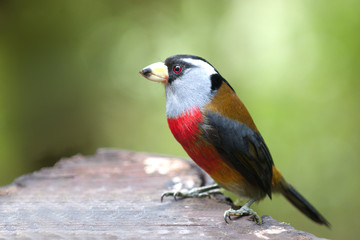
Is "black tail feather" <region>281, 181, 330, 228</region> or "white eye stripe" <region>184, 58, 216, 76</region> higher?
"white eye stripe" <region>184, 58, 216, 76</region>

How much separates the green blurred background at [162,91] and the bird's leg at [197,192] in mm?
2472

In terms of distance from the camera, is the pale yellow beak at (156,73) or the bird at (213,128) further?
the pale yellow beak at (156,73)

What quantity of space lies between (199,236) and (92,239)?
0.53 metres

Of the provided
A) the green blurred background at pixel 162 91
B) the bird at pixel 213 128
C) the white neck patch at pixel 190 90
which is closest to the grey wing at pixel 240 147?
the bird at pixel 213 128

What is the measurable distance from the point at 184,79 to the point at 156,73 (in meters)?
0.19

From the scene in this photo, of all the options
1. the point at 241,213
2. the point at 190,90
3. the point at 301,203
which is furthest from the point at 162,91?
the point at 241,213

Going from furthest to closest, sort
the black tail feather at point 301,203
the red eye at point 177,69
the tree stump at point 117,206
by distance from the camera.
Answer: the black tail feather at point 301,203, the red eye at point 177,69, the tree stump at point 117,206

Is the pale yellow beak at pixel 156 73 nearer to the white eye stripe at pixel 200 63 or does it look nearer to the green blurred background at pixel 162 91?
the white eye stripe at pixel 200 63

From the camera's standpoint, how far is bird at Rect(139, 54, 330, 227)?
2695 millimetres

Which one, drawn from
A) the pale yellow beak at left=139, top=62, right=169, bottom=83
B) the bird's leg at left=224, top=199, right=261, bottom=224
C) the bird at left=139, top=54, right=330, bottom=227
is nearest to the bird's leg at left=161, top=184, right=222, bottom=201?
the bird at left=139, top=54, right=330, bottom=227

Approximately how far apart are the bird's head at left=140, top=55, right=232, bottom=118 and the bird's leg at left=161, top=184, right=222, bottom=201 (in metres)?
0.54

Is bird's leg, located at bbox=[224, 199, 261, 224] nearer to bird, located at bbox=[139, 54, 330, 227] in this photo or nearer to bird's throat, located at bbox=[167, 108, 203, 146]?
bird, located at bbox=[139, 54, 330, 227]

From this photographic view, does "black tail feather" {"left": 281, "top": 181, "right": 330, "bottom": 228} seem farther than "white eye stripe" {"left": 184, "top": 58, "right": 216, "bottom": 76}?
Yes

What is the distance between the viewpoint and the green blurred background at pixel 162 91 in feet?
18.0
